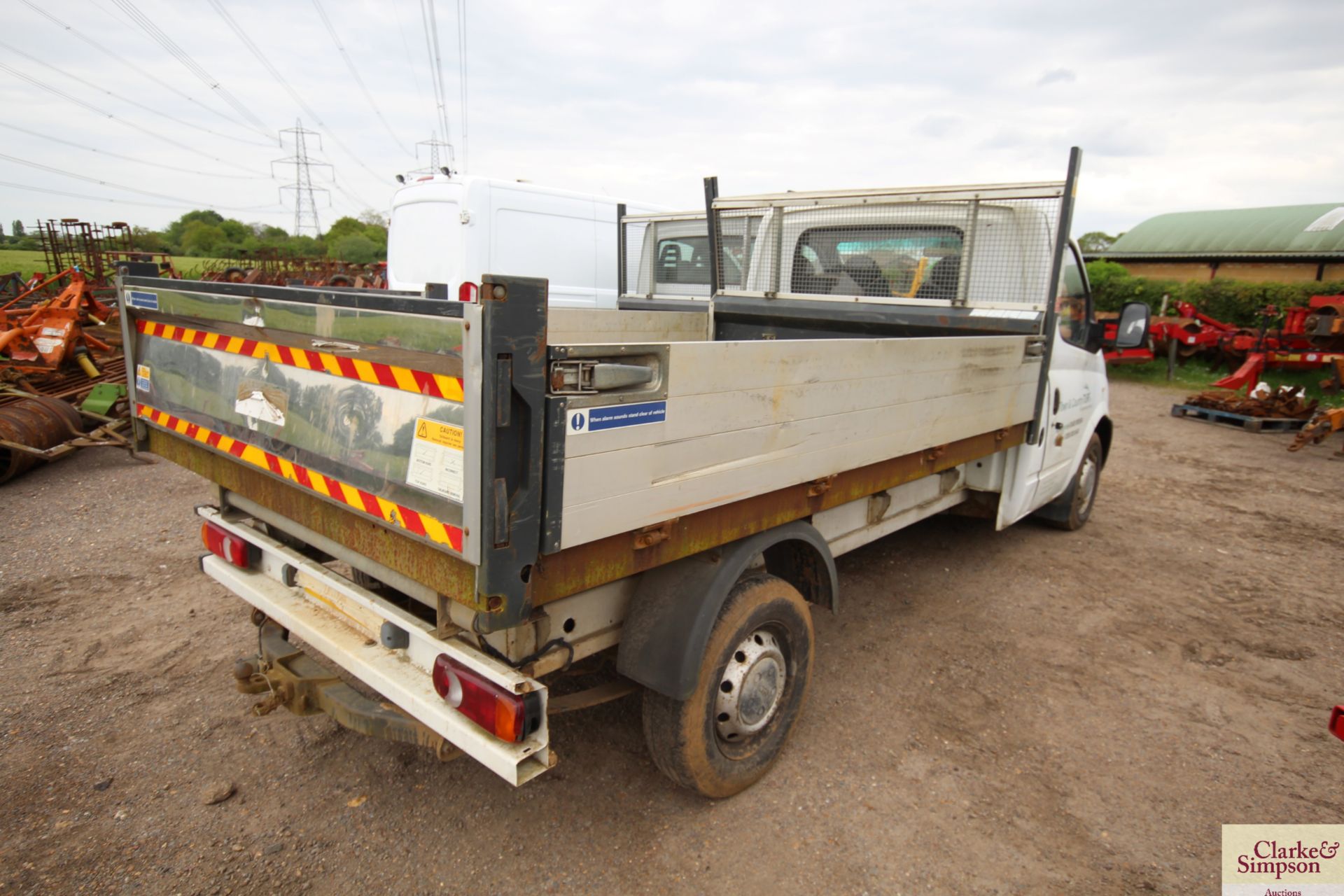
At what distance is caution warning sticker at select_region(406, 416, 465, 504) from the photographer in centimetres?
178

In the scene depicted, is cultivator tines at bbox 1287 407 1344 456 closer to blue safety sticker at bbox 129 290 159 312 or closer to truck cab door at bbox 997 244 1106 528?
truck cab door at bbox 997 244 1106 528

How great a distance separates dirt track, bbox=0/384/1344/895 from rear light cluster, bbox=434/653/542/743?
73 cm

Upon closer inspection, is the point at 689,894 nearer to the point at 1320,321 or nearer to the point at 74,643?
the point at 74,643

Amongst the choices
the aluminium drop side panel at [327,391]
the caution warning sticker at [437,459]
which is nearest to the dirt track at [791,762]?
the aluminium drop side panel at [327,391]

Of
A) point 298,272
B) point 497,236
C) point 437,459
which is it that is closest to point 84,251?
point 298,272

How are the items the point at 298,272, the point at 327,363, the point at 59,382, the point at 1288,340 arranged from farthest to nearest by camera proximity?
the point at 298,272 → the point at 1288,340 → the point at 59,382 → the point at 327,363

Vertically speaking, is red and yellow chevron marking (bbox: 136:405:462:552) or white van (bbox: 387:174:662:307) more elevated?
white van (bbox: 387:174:662:307)

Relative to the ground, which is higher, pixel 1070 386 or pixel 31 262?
pixel 31 262

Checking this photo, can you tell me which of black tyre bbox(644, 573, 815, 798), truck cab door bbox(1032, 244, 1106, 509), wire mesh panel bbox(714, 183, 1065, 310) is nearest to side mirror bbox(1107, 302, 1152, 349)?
truck cab door bbox(1032, 244, 1106, 509)

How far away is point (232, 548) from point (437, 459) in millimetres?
1605

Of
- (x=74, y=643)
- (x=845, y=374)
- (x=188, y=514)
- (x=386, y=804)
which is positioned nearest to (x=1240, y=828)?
(x=845, y=374)

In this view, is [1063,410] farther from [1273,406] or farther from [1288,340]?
[1288,340]

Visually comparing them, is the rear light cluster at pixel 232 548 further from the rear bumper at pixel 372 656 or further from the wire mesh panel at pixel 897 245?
the wire mesh panel at pixel 897 245

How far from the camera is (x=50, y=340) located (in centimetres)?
734
